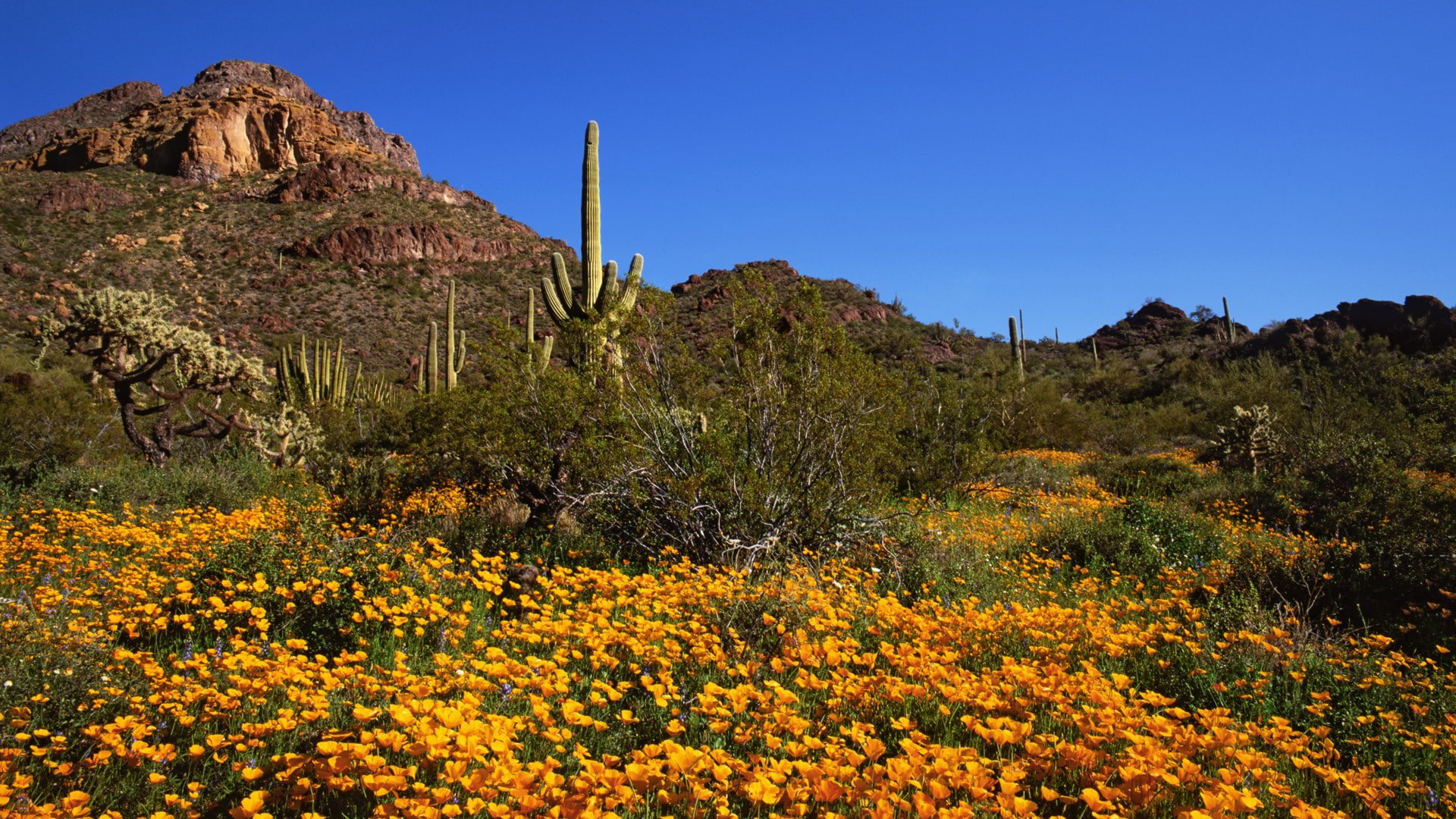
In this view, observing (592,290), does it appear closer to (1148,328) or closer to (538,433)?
(538,433)

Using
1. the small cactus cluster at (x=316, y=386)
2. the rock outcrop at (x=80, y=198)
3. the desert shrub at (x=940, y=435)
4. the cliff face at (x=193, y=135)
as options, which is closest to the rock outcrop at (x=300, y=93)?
the cliff face at (x=193, y=135)

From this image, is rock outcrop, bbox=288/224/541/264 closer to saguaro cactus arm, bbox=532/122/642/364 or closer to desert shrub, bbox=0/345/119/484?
desert shrub, bbox=0/345/119/484

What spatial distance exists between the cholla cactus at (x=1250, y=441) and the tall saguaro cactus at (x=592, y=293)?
1125 centimetres

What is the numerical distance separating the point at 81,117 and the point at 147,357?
93.6 metres

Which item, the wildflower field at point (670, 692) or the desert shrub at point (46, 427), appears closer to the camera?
the wildflower field at point (670, 692)

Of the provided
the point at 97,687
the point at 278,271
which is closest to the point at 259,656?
the point at 97,687

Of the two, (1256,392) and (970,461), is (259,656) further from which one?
(1256,392)

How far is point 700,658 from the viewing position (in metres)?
3.19

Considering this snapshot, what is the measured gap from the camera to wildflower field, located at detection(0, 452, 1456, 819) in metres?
2.07

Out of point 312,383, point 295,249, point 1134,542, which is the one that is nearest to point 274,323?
point 295,249

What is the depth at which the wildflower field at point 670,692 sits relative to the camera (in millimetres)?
2068

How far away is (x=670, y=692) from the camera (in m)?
2.94

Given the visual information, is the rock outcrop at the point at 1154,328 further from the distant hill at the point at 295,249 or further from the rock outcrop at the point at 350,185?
the rock outcrop at the point at 350,185

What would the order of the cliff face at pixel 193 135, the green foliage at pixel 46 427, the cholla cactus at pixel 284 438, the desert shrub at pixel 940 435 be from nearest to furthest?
the green foliage at pixel 46 427 → the desert shrub at pixel 940 435 → the cholla cactus at pixel 284 438 → the cliff face at pixel 193 135
